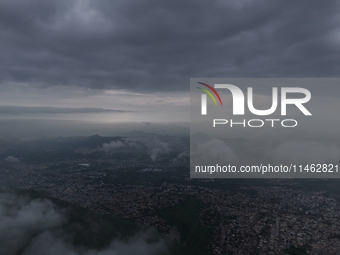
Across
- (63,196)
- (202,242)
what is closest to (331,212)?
(202,242)

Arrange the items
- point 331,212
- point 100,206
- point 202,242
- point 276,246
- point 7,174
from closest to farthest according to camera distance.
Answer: point 276,246
point 202,242
point 331,212
point 100,206
point 7,174

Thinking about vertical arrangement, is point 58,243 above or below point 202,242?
above

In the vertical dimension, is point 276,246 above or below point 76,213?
below

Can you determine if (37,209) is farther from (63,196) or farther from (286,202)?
(286,202)

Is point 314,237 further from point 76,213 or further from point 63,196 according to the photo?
point 63,196

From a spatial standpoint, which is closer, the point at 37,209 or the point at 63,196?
the point at 37,209

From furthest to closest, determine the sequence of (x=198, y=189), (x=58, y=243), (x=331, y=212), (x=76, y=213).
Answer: (x=198, y=189), (x=331, y=212), (x=76, y=213), (x=58, y=243)

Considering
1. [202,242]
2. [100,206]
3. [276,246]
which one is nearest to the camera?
[276,246]

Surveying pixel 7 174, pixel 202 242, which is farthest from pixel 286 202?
pixel 7 174

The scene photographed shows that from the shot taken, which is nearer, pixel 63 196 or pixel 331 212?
pixel 331 212
